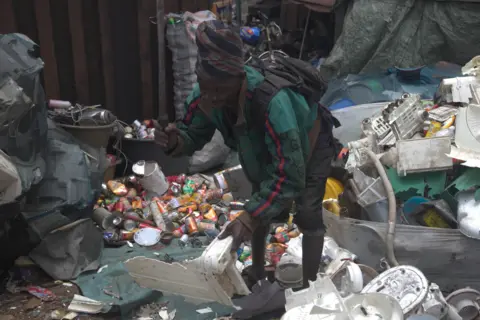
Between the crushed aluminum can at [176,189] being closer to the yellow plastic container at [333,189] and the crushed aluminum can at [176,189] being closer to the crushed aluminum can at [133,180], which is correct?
the crushed aluminum can at [133,180]

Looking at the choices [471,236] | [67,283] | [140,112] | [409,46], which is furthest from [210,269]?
[409,46]

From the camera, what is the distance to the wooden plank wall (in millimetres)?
4875

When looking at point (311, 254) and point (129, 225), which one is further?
point (129, 225)

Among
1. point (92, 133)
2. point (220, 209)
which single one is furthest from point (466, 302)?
point (92, 133)

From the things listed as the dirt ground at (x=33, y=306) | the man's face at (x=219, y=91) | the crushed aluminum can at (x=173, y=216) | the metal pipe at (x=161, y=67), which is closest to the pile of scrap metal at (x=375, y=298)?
the man's face at (x=219, y=91)

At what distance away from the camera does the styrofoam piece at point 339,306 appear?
7.75ft

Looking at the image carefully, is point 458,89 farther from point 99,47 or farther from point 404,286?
point 99,47

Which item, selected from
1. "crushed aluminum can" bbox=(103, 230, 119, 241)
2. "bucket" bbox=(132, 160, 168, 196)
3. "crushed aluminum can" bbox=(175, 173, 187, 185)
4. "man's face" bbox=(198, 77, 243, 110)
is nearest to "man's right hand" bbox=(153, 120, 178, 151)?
"man's face" bbox=(198, 77, 243, 110)

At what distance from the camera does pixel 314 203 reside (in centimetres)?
298

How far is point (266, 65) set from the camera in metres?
2.78

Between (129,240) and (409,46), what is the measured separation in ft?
13.5

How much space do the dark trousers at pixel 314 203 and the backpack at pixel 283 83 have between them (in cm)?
19

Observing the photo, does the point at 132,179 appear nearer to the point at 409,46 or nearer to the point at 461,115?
the point at 461,115

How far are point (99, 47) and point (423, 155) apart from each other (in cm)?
315
